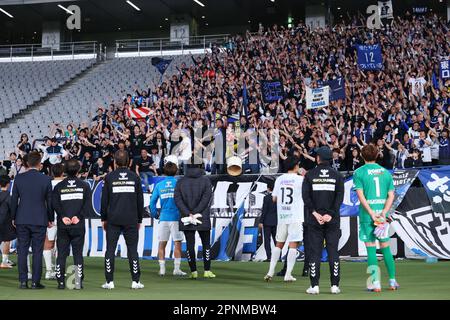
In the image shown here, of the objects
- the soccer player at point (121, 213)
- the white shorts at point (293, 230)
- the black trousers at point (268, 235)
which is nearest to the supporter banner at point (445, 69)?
the black trousers at point (268, 235)

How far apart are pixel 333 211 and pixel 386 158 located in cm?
831

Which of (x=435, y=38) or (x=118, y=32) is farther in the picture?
(x=118, y=32)

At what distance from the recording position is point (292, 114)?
21484 mm

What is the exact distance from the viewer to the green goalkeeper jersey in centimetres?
1012

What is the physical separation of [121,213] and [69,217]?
0.88m

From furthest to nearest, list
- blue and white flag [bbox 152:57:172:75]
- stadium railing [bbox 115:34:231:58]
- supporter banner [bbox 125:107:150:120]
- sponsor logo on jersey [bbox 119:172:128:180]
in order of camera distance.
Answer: stadium railing [bbox 115:34:231:58] → blue and white flag [bbox 152:57:172:75] → supporter banner [bbox 125:107:150:120] → sponsor logo on jersey [bbox 119:172:128:180]

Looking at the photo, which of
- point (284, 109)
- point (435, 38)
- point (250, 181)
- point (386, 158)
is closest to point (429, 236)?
point (386, 158)

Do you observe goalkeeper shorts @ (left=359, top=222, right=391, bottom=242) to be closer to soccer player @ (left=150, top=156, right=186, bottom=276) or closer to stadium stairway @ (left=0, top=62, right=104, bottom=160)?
soccer player @ (left=150, top=156, right=186, bottom=276)

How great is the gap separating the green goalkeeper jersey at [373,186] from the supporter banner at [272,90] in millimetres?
13777

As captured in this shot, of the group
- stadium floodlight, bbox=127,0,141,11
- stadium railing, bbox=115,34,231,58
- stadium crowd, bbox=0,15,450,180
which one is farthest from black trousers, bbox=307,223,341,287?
stadium floodlight, bbox=127,0,141,11

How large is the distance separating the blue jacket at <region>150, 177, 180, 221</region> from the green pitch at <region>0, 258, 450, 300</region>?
1.13 m

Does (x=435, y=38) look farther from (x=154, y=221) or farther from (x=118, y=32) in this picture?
(x=118, y=32)

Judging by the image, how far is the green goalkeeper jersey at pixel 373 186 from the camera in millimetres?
10117

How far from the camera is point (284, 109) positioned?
23172 mm
